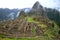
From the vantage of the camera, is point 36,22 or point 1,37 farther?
→ point 36,22

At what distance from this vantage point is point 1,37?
35.4ft

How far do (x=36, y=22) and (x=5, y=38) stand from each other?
2.68 m

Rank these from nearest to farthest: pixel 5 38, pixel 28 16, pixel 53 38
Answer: pixel 5 38
pixel 53 38
pixel 28 16

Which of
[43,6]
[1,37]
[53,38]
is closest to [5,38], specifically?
[1,37]

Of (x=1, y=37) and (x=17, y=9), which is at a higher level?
(x=17, y=9)

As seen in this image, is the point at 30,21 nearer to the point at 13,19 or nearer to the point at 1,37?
the point at 13,19

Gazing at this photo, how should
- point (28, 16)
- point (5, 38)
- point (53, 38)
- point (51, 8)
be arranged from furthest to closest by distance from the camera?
1. point (51, 8)
2. point (28, 16)
3. point (53, 38)
4. point (5, 38)

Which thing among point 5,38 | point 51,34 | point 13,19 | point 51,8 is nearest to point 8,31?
point 5,38

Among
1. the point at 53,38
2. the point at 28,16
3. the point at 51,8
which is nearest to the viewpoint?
the point at 53,38

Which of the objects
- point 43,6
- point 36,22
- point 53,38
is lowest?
point 53,38

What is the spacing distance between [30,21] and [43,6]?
236 centimetres

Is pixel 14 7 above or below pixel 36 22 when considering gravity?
above

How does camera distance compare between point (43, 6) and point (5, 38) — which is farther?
point (43, 6)

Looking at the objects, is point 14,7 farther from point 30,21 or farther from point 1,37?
point 1,37
